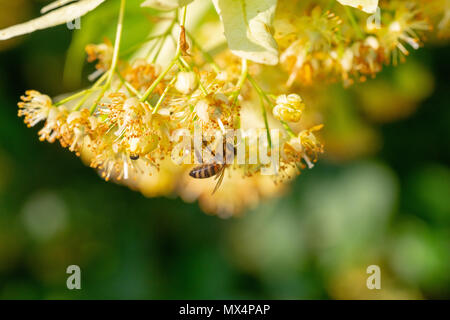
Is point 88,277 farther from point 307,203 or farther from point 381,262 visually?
point 381,262

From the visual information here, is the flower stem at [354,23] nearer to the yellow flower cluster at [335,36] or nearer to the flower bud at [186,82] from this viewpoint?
the yellow flower cluster at [335,36]

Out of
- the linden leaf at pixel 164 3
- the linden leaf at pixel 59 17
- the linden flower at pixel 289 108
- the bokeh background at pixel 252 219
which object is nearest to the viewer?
the linden leaf at pixel 164 3

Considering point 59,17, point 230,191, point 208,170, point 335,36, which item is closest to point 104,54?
point 59,17

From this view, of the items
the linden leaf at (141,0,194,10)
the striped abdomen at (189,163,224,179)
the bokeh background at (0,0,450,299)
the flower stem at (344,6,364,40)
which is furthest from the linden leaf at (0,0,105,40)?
the bokeh background at (0,0,450,299)

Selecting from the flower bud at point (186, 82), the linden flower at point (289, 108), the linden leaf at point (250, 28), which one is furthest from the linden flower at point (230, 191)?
the linden leaf at point (250, 28)

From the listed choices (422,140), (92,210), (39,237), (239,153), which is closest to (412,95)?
(422,140)

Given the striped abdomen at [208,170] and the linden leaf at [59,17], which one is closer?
the linden leaf at [59,17]

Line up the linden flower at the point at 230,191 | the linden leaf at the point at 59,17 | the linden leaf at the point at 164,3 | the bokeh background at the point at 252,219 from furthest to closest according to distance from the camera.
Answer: the bokeh background at the point at 252,219, the linden flower at the point at 230,191, the linden leaf at the point at 59,17, the linden leaf at the point at 164,3

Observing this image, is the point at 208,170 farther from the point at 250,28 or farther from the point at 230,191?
the point at 230,191
